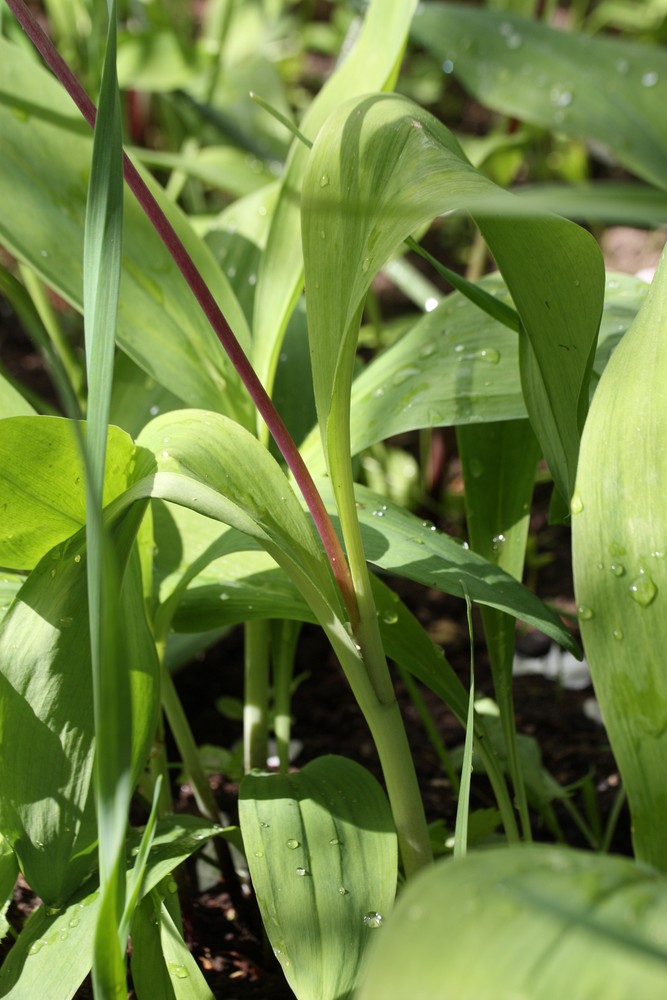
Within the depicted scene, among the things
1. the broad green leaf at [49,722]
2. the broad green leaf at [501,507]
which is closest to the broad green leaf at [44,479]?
the broad green leaf at [49,722]

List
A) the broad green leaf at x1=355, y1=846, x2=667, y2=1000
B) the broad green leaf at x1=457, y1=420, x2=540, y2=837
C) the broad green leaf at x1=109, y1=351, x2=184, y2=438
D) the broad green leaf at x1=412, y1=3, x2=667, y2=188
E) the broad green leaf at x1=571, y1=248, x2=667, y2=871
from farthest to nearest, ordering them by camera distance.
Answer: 1. the broad green leaf at x1=412, y1=3, x2=667, y2=188
2. the broad green leaf at x1=109, y1=351, x2=184, y2=438
3. the broad green leaf at x1=457, y1=420, x2=540, y2=837
4. the broad green leaf at x1=571, y1=248, x2=667, y2=871
5. the broad green leaf at x1=355, y1=846, x2=667, y2=1000

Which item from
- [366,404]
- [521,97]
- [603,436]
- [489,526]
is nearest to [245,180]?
[521,97]

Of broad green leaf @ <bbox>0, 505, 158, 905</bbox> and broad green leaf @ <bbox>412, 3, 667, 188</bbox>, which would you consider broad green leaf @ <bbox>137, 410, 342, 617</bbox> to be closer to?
broad green leaf @ <bbox>0, 505, 158, 905</bbox>

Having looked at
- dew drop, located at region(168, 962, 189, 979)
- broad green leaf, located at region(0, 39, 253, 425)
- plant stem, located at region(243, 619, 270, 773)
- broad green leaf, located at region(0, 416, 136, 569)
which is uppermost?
broad green leaf, located at region(0, 39, 253, 425)

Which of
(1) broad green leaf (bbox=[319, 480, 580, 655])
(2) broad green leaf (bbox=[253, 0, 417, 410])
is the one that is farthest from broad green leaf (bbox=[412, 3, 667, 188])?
(1) broad green leaf (bbox=[319, 480, 580, 655])

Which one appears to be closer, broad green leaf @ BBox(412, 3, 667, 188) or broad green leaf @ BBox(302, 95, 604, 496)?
broad green leaf @ BBox(302, 95, 604, 496)

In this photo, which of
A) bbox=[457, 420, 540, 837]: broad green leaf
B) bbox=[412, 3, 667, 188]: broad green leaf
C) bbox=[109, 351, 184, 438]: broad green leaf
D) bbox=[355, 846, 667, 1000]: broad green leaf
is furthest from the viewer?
bbox=[412, 3, 667, 188]: broad green leaf
